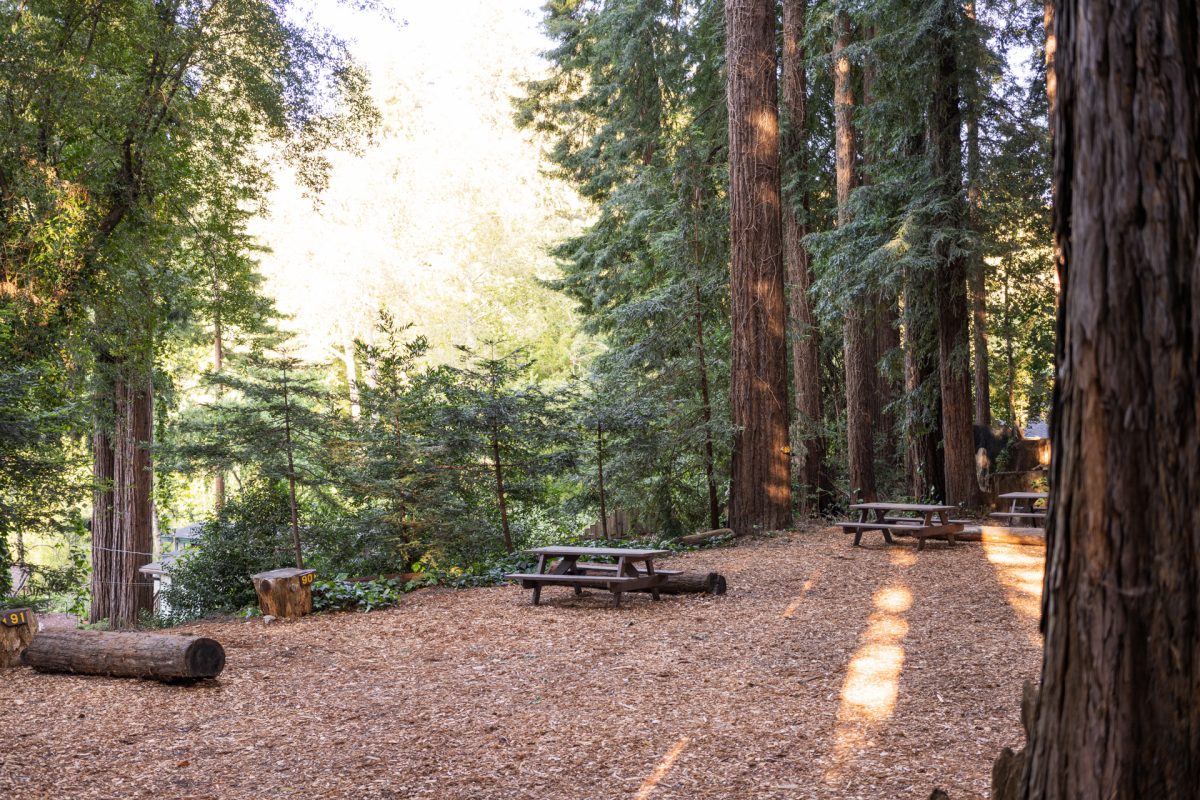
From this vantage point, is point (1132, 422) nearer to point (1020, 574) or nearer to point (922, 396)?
point (1020, 574)

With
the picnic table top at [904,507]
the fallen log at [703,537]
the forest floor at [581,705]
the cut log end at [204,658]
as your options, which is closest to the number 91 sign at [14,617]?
the forest floor at [581,705]

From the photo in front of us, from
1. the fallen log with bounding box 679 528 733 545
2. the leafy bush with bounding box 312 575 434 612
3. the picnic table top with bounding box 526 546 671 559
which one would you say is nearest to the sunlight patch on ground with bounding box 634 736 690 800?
the picnic table top with bounding box 526 546 671 559

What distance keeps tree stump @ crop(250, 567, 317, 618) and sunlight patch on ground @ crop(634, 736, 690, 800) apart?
5.66 meters

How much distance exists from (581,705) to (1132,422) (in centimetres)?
431

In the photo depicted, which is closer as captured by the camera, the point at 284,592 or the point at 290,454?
the point at 284,592

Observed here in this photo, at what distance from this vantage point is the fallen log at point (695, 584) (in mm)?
9211

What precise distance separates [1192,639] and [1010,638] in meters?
5.09

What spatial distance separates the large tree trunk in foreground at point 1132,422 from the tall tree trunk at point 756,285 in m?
10.8

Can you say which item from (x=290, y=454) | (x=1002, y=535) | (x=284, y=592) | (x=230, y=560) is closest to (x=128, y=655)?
(x=284, y=592)

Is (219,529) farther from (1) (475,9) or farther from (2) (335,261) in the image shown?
(1) (475,9)

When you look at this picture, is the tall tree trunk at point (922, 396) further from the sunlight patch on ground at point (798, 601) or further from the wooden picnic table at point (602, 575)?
the wooden picnic table at point (602, 575)

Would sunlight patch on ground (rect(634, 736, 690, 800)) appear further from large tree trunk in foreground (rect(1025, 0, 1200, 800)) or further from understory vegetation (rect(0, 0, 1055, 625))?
understory vegetation (rect(0, 0, 1055, 625))

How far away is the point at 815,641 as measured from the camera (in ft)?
23.0

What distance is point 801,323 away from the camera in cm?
1560
